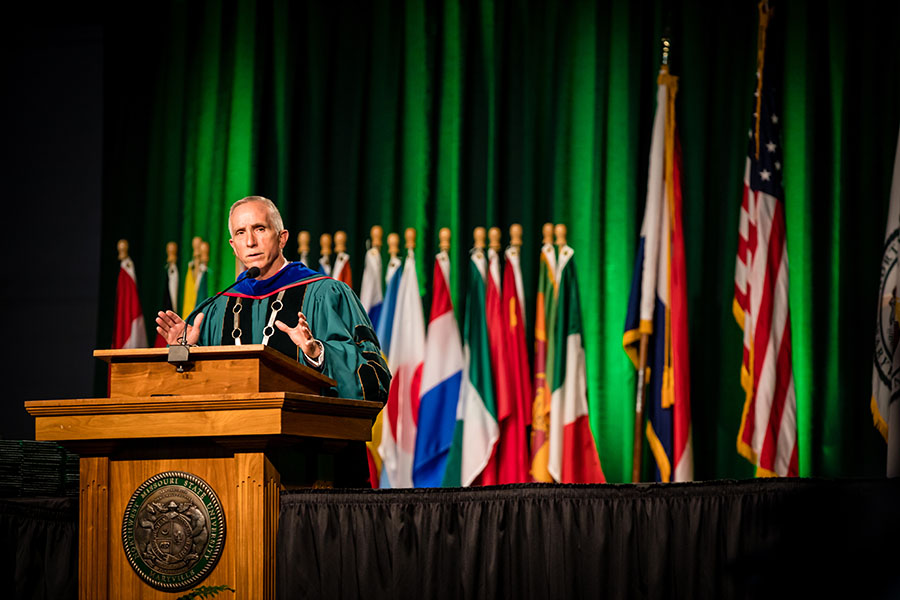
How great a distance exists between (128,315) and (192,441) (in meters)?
5.19

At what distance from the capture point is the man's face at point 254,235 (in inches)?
138

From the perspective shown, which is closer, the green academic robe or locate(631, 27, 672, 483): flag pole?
the green academic robe

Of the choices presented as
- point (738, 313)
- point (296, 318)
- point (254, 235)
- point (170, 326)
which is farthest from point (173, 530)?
point (738, 313)

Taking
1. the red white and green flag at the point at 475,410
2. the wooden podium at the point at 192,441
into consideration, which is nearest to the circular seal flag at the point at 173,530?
the wooden podium at the point at 192,441

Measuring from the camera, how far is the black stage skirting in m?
2.54

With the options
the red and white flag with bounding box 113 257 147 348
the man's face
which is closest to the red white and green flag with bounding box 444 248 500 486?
the red and white flag with bounding box 113 257 147 348

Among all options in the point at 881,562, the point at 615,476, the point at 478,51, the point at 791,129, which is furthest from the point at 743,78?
the point at 881,562

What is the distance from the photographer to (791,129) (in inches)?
271

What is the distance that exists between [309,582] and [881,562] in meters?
1.43

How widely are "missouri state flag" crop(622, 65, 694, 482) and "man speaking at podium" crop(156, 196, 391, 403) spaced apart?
11.1ft

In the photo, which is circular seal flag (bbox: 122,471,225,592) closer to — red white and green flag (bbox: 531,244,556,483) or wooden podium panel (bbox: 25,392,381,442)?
wooden podium panel (bbox: 25,392,381,442)

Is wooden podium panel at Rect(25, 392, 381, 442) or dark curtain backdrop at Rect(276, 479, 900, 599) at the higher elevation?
wooden podium panel at Rect(25, 392, 381, 442)

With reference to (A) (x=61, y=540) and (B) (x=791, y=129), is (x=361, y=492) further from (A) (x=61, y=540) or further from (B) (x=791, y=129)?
(B) (x=791, y=129)

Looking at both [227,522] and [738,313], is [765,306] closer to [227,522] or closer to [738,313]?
[738,313]
